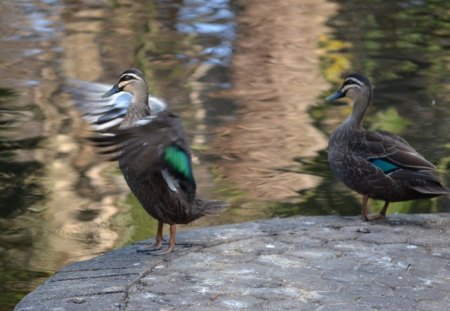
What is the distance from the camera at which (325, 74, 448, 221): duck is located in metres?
7.06

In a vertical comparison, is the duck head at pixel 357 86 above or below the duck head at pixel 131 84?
below

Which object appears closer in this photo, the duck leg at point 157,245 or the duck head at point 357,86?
the duck leg at point 157,245

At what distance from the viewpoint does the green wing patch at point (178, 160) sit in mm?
5984

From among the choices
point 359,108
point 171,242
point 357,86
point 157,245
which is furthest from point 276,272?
point 357,86

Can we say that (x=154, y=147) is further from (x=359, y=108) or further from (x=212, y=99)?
(x=212, y=99)

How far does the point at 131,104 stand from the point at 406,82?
23.0 ft

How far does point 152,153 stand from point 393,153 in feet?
6.45

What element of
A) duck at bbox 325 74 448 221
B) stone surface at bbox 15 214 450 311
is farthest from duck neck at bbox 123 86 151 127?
duck at bbox 325 74 448 221

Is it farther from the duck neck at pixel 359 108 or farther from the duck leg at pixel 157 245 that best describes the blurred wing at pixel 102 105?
the duck neck at pixel 359 108

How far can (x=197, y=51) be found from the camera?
14.4 metres

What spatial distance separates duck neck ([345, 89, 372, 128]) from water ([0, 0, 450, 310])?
112 cm

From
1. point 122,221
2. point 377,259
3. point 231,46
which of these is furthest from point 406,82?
point 377,259

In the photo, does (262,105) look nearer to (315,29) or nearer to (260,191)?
(260,191)

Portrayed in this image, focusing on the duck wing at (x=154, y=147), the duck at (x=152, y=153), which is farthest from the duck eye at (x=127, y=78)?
the duck wing at (x=154, y=147)
